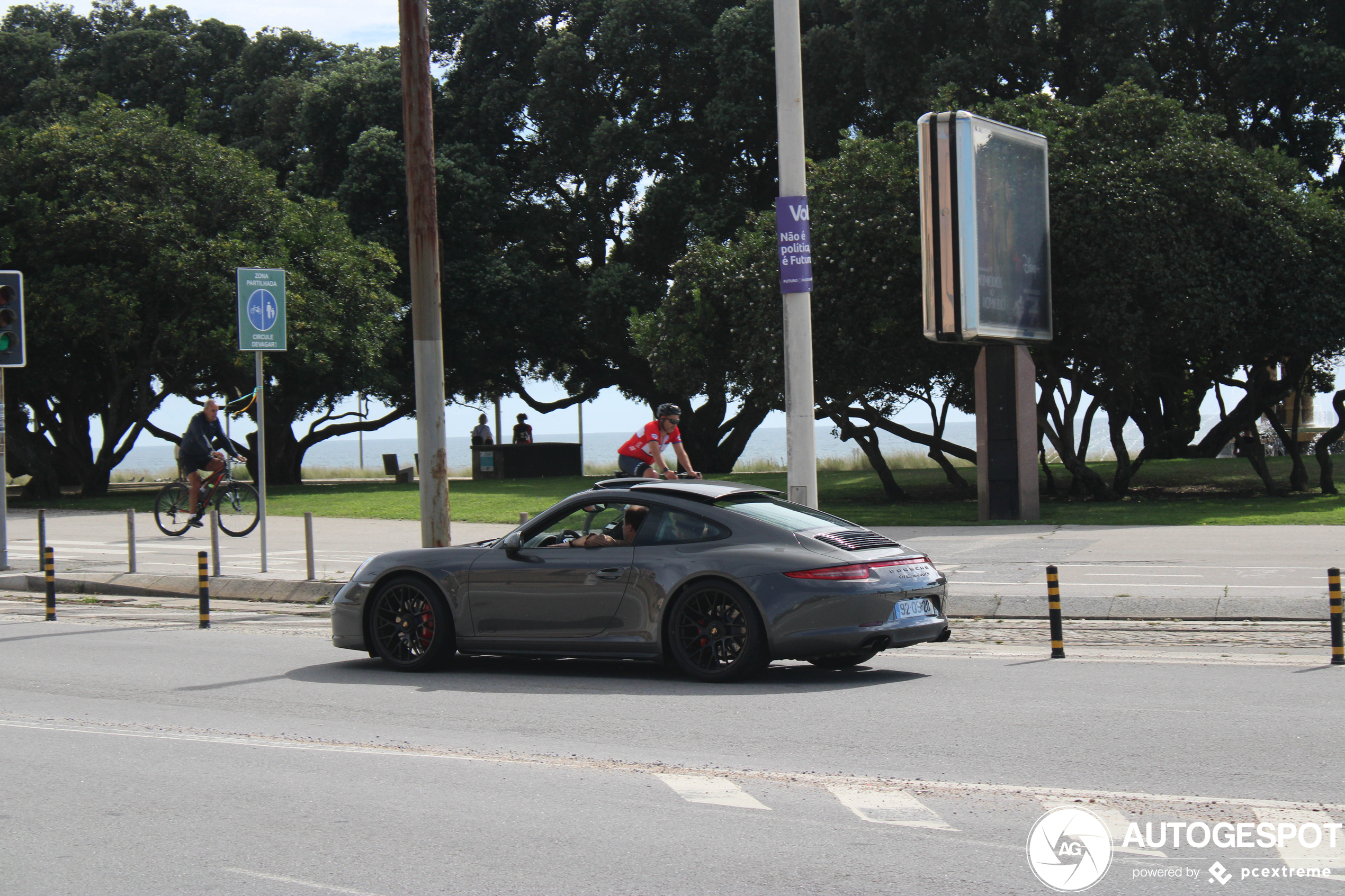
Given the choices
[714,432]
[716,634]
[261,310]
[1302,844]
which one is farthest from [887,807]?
[714,432]

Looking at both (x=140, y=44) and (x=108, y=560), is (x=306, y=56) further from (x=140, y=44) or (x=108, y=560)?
(x=108, y=560)

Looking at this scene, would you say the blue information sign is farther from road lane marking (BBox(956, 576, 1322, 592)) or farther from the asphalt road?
road lane marking (BBox(956, 576, 1322, 592))

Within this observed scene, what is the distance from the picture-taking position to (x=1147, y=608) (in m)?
11.8

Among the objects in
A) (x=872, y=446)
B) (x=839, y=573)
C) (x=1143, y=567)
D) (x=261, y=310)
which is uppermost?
(x=261, y=310)

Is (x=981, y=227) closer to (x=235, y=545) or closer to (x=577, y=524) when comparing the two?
(x=235, y=545)

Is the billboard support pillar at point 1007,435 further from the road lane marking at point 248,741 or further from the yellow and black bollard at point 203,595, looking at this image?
the road lane marking at point 248,741

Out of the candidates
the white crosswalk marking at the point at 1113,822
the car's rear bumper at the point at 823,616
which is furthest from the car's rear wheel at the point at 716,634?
the white crosswalk marking at the point at 1113,822

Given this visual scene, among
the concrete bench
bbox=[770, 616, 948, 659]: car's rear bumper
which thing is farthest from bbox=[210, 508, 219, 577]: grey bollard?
the concrete bench

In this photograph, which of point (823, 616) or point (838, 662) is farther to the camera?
point (838, 662)

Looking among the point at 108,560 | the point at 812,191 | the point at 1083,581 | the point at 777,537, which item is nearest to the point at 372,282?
the point at 812,191

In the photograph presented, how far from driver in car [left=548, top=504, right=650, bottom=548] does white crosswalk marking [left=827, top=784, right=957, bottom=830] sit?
11.7 feet

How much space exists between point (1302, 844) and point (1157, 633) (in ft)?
20.1

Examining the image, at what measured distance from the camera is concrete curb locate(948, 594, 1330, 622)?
1132cm

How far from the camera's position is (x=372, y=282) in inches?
1409
